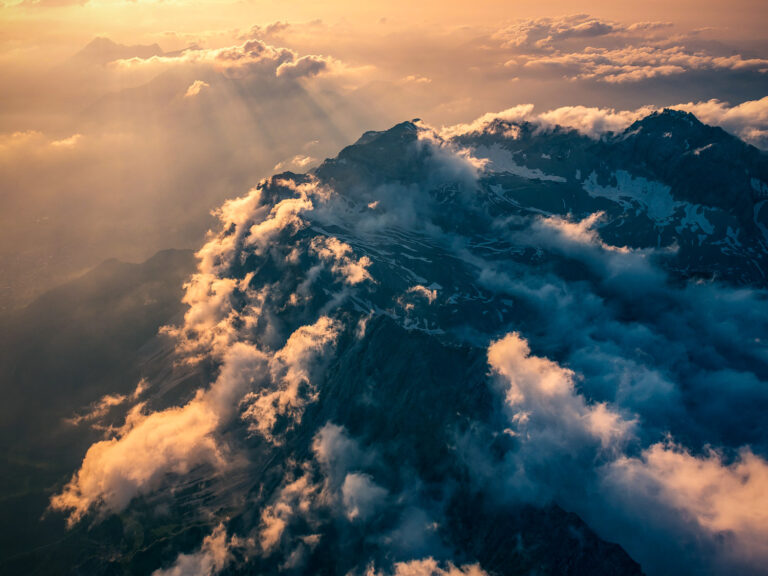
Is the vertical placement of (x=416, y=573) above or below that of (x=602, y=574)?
below

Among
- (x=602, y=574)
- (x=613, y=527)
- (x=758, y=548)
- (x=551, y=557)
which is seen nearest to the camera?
(x=758, y=548)

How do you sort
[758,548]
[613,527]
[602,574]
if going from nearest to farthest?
[758,548], [602,574], [613,527]

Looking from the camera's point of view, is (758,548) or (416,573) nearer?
(758,548)

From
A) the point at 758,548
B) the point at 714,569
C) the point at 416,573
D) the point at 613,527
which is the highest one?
the point at 758,548

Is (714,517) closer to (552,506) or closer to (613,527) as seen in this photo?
(613,527)

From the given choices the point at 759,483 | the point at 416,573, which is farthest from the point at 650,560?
the point at 416,573

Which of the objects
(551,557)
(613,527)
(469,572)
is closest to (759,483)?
(613,527)

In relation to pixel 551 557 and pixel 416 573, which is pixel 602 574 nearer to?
pixel 551 557

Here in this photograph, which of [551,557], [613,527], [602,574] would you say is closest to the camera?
[602,574]

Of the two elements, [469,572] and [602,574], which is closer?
[602,574]
